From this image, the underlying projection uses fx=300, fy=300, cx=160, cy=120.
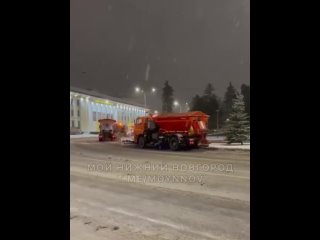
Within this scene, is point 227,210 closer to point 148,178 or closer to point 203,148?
point 148,178

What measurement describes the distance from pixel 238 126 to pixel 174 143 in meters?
9.98

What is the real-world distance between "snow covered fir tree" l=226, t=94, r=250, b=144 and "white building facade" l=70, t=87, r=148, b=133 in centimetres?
2443

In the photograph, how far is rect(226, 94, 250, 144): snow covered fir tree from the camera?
92.8 feet

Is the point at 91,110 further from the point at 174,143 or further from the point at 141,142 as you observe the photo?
the point at 174,143

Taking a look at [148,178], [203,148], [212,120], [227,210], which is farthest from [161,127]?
[212,120]

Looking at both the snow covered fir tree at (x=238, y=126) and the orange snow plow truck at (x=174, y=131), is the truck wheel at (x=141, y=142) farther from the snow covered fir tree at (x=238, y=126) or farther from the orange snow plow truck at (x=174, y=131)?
the snow covered fir tree at (x=238, y=126)

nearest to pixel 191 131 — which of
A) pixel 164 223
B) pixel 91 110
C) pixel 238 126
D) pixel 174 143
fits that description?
pixel 174 143

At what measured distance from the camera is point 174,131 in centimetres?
2144

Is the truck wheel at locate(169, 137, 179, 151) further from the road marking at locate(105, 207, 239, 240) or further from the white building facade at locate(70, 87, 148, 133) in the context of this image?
the white building facade at locate(70, 87, 148, 133)

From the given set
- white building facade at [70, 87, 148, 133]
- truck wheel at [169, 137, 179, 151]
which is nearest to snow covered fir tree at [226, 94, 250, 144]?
truck wheel at [169, 137, 179, 151]

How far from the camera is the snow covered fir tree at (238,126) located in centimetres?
2829

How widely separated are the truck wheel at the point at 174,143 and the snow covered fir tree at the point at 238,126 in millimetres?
9189
